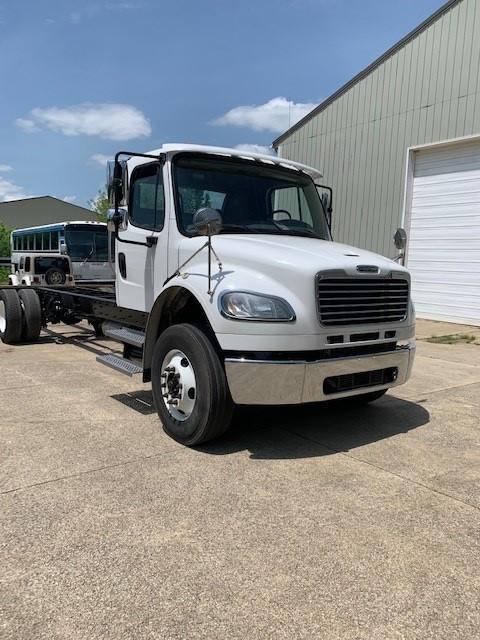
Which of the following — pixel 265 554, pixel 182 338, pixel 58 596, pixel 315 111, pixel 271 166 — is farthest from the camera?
pixel 315 111

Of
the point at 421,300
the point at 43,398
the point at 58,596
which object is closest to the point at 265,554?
the point at 58,596

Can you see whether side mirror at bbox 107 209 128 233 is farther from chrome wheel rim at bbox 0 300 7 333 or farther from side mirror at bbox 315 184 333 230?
chrome wheel rim at bbox 0 300 7 333

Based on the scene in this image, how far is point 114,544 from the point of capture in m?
2.90

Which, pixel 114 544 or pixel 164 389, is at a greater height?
pixel 164 389

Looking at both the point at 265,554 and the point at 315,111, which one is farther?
the point at 315,111

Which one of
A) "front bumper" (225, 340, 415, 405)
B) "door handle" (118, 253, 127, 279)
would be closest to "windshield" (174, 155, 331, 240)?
"door handle" (118, 253, 127, 279)

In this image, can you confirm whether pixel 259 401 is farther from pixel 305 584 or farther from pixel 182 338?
pixel 305 584

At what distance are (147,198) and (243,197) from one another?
3.11 ft

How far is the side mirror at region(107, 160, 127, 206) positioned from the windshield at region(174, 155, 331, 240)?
1.84 ft

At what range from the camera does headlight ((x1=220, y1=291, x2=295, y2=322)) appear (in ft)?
12.7

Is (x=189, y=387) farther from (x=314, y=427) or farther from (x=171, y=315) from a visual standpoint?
(x=314, y=427)

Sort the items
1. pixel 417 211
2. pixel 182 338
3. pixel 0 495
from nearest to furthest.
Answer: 1. pixel 0 495
2. pixel 182 338
3. pixel 417 211

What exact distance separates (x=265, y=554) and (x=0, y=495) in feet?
5.71

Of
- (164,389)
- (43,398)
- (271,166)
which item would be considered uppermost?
(271,166)
